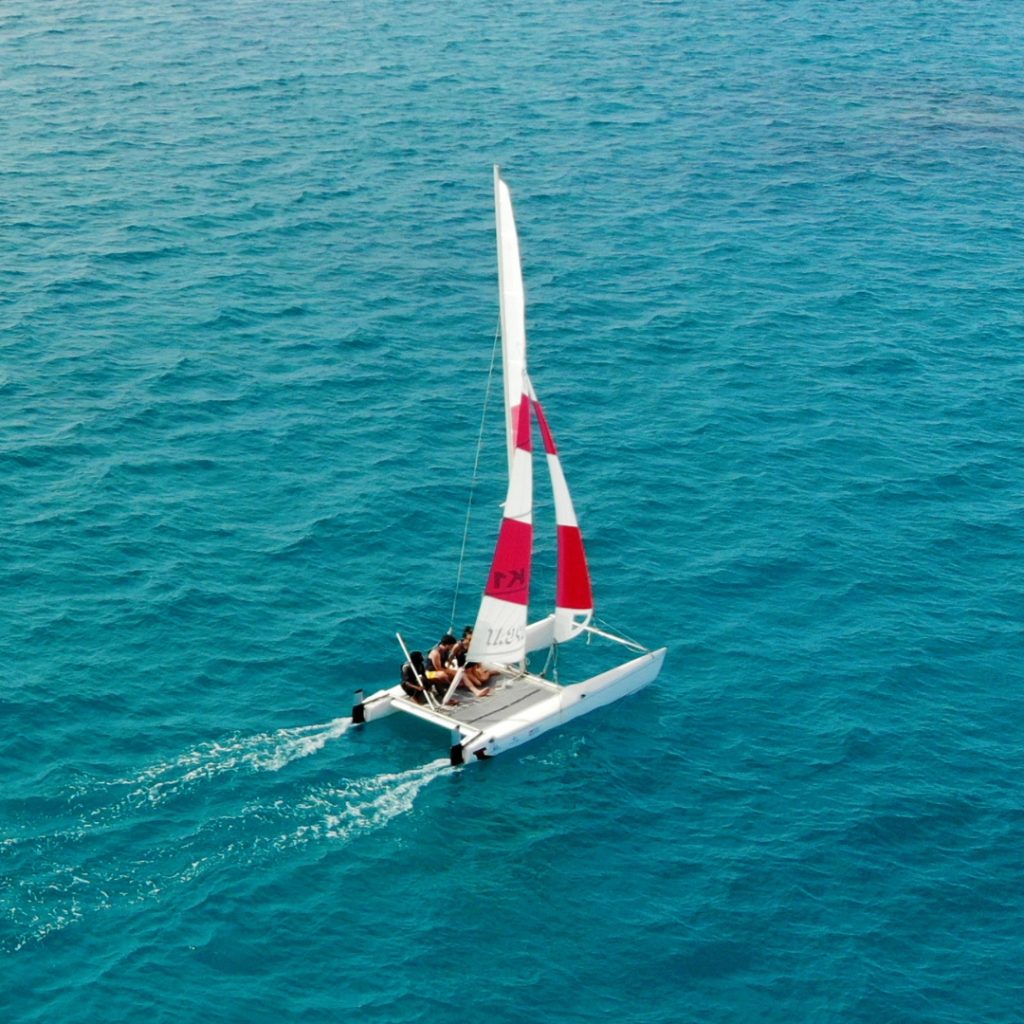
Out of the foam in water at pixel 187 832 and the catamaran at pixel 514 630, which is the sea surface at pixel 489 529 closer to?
the foam in water at pixel 187 832

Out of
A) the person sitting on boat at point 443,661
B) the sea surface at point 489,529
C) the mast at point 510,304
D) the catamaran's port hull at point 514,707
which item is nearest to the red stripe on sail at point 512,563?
the mast at point 510,304

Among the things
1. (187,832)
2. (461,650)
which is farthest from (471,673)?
(187,832)

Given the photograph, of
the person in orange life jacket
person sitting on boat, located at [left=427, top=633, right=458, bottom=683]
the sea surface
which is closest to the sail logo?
the person in orange life jacket

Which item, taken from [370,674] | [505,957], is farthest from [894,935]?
[370,674]

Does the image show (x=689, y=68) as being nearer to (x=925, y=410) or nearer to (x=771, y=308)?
(x=771, y=308)

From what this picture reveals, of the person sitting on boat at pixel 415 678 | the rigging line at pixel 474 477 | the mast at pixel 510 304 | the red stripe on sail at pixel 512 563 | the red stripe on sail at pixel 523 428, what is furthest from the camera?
the rigging line at pixel 474 477

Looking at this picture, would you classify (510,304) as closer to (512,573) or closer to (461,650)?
(512,573)
